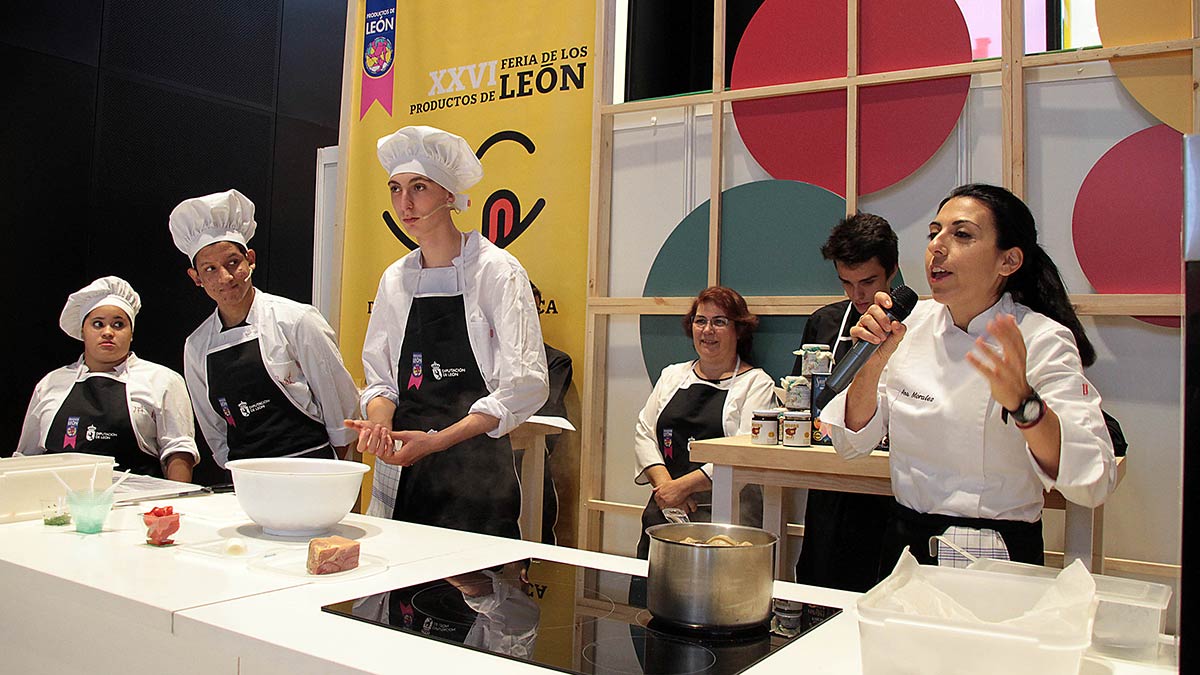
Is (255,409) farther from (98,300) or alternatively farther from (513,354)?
(98,300)

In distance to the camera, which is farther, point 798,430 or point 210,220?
point 210,220

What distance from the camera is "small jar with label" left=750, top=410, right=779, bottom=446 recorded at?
106 inches

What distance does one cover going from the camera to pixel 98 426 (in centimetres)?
353

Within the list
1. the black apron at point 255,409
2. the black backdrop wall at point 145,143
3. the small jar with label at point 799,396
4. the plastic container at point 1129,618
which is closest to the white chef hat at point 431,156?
the black apron at point 255,409

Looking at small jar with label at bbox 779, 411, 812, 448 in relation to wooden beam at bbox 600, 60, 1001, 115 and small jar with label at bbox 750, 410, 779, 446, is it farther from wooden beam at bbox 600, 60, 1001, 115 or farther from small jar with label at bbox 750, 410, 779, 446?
wooden beam at bbox 600, 60, 1001, 115

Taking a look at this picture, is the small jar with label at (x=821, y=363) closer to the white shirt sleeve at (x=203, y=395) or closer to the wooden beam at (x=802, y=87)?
the wooden beam at (x=802, y=87)

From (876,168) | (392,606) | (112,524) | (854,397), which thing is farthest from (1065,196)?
(112,524)

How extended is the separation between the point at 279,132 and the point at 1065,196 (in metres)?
4.81

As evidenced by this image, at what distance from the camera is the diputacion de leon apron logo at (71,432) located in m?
3.52

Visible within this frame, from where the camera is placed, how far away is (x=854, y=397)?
2107 mm

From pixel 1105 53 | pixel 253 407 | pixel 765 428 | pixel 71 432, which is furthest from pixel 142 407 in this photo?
pixel 1105 53

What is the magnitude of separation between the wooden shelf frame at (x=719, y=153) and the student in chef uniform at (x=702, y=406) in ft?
0.65

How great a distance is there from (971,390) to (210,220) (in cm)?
269

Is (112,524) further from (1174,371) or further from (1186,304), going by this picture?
(1174,371)
